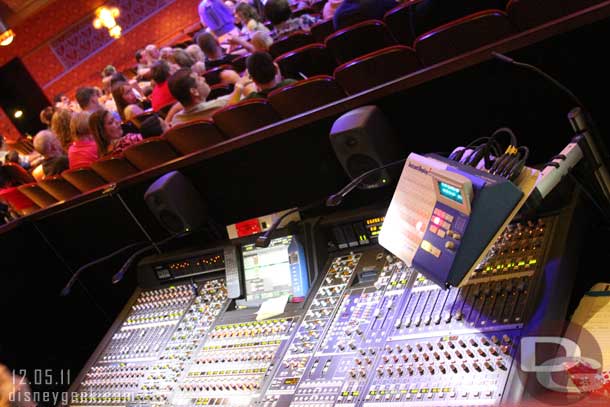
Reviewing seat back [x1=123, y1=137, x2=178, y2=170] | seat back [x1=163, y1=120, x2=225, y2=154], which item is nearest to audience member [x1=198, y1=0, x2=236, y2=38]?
seat back [x1=123, y1=137, x2=178, y2=170]

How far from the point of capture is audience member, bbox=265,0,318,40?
5758mm

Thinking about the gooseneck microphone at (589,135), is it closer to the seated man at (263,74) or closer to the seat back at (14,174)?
the seated man at (263,74)

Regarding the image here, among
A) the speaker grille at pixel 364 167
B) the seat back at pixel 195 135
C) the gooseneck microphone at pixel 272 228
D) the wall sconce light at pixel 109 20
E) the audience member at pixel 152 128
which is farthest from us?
the wall sconce light at pixel 109 20

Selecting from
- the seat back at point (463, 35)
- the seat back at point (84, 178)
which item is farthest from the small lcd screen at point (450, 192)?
the seat back at point (84, 178)

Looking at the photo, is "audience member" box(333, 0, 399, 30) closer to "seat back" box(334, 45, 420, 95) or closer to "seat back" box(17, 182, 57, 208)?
"seat back" box(334, 45, 420, 95)

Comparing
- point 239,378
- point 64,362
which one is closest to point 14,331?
point 64,362

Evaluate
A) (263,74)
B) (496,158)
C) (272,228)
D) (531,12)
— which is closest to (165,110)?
(263,74)

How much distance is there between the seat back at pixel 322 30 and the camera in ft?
16.2

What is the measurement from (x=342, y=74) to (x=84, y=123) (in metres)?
2.67

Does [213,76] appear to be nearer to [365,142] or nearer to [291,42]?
[291,42]

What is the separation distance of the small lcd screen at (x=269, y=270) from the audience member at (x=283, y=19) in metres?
3.80

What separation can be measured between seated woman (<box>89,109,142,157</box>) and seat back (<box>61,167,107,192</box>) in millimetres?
267

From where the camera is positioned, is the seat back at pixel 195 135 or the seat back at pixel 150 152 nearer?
the seat back at pixel 195 135

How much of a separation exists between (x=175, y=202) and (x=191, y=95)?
1.80 m
